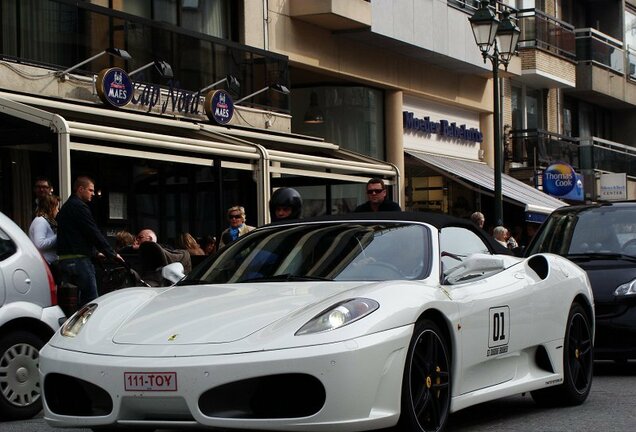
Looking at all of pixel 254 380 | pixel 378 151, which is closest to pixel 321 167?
pixel 378 151

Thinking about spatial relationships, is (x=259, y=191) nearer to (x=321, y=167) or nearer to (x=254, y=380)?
(x=321, y=167)

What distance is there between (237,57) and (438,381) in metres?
15.3

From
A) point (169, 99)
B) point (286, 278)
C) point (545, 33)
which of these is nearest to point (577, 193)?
point (545, 33)

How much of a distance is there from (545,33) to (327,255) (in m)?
→ 29.8

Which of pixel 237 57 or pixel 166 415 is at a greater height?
pixel 237 57

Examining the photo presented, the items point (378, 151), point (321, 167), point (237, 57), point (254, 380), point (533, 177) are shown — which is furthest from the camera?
point (533, 177)

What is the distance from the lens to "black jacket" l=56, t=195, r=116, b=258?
39.7 feet

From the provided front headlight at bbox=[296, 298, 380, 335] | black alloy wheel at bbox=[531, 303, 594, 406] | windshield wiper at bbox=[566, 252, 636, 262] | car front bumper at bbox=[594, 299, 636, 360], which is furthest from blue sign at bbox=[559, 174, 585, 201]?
front headlight at bbox=[296, 298, 380, 335]

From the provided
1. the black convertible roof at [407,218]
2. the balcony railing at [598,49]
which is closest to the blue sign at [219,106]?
the black convertible roof at [407,218]

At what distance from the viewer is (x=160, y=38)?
20.1 metres

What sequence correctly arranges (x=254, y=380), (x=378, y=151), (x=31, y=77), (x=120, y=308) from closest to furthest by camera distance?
(x=254, y=380)
(x=120, y=308)
(x=31, y=77)
(x=378, y=151)

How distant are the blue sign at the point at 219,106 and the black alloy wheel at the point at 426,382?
1366 cm

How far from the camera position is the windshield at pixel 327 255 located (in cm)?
777

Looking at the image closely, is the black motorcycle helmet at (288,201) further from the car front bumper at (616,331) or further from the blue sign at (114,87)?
the blue sign at (114,87)
